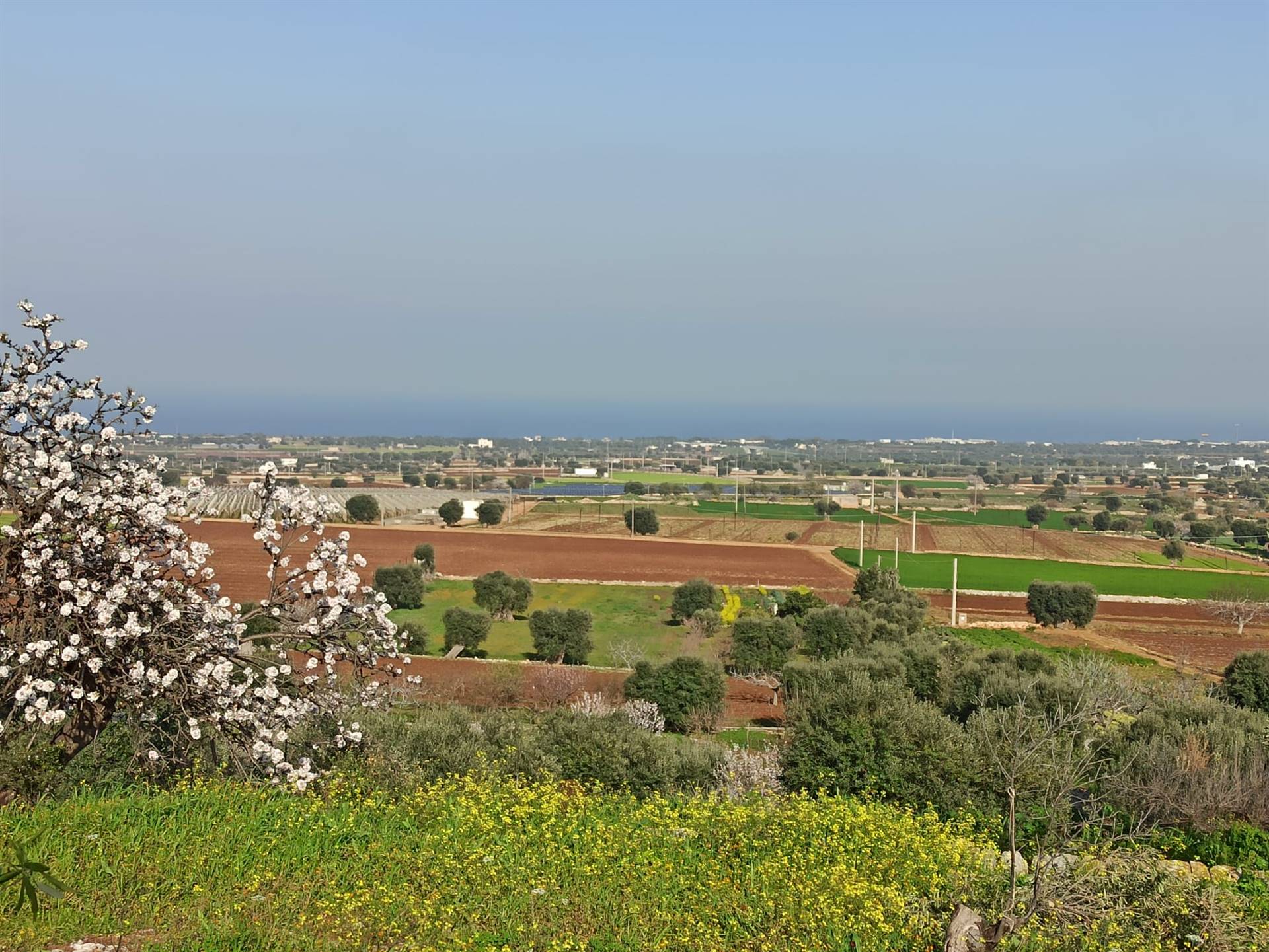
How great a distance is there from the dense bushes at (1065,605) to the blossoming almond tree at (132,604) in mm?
34141

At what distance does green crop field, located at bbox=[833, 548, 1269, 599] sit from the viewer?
46.1 m

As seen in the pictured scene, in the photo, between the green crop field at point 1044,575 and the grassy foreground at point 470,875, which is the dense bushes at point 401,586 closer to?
the green crop field at point 1044,575

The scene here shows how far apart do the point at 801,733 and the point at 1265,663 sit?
47.2ft

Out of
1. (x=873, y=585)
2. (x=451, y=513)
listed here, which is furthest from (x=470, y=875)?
(x=451, y=513)

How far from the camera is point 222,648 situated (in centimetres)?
743

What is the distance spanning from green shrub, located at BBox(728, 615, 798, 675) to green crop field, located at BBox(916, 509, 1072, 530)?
1947 inches

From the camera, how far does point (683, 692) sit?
20.8m


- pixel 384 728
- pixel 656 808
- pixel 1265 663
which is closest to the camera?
pixel 656 808

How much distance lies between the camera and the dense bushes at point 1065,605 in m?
37.3

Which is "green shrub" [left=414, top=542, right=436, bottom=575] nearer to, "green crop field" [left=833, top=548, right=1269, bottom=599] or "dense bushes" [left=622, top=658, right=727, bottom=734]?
Answer: "green crop field" [left=833, top=548, right=1269, bottom=599]

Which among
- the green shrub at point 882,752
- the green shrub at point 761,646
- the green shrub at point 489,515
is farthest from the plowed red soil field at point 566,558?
the green shrub at point 882,752

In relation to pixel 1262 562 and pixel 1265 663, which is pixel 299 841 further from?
pixel 1262 562

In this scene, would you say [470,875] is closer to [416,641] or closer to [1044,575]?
[416,641]

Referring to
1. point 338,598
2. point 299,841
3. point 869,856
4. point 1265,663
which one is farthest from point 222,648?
point 1265,663
